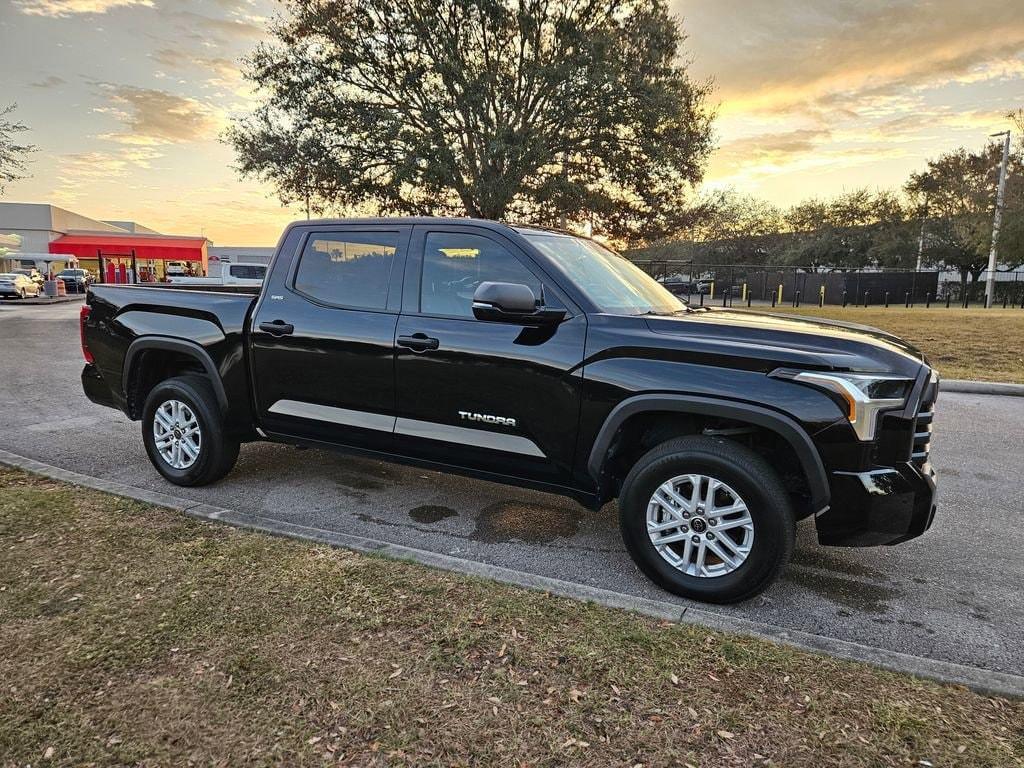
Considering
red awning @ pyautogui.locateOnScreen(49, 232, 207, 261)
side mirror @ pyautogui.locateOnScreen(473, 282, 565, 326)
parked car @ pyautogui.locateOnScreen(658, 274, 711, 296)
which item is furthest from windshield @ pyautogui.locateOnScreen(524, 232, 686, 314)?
red awning @ pyautogui.locateOnScreen(49, 232, 207, 261)

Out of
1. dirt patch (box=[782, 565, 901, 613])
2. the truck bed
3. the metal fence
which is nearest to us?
dirt patch (box=[782, 565, 901, 613])

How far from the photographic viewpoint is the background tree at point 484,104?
1802cm

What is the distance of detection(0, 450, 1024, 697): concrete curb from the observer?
8.75 ft

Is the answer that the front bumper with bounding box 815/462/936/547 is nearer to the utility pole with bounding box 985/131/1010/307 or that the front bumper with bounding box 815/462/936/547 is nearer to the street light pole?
the utility pole with bounding box 985/131/1010/307

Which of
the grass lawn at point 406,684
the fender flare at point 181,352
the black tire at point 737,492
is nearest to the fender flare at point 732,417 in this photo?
the black tire at point 737,492

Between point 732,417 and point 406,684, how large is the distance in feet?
6.02

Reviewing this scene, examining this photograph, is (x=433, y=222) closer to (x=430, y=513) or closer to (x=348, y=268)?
(x=348, y=268)

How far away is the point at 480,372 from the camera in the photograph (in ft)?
12.3

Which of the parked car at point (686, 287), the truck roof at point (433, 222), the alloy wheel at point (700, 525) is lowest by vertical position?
the alloy wheel at point (700, 525)

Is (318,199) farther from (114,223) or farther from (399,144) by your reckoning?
(114,223)

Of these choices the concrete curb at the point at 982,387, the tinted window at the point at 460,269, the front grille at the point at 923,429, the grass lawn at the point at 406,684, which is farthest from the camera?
the concrete curb at the point at 982,387

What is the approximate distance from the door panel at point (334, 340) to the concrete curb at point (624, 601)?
0.68 meters

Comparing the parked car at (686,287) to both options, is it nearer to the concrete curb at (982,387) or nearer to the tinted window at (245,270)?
the tinted window at (245,270)

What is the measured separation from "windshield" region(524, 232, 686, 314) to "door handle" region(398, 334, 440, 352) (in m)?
0.81
